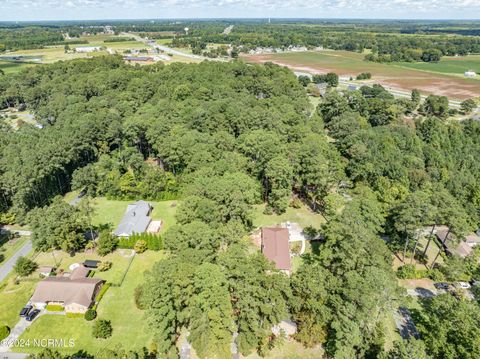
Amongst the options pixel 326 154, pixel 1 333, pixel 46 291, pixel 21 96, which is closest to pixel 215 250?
pixel 46 291

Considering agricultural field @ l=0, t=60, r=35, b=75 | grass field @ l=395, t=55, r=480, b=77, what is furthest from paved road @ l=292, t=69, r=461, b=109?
agricultural field @ l=0, t=60, r=35, b=75

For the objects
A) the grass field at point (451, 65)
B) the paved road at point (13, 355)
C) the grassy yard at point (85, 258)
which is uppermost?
the grass field at point (451, 65)

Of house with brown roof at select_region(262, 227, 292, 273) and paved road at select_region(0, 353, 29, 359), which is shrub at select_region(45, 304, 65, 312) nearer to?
paved road at select_region(0, 353, 29, 359)

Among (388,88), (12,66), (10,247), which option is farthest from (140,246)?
(12,66)

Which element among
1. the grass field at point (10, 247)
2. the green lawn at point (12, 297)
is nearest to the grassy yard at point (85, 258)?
the green lawn at point (12, 297)

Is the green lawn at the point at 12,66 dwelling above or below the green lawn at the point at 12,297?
above

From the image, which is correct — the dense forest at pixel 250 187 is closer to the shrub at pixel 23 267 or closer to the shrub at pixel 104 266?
the shrub at pixel 23 267
